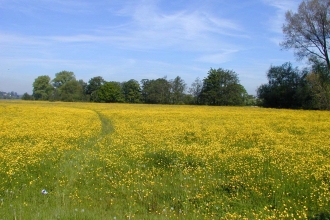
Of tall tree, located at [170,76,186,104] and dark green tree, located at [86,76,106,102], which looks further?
dark green tree, located at [86,76,106,102]

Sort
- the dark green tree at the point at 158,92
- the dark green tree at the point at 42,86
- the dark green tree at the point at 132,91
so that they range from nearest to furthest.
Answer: the dark green tree at the point at 158,92 → the dark green tree at the point at 132,91 → the dark green tree at the point at 42,86

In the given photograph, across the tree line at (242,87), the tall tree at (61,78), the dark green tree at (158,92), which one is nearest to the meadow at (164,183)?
the tree line at (242,87)

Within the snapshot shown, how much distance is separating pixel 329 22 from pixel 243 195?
127ft

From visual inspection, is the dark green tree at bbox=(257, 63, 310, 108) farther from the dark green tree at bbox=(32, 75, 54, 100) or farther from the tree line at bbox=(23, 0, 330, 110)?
the dark green tree at bbox=(32, 75, 54, 100)

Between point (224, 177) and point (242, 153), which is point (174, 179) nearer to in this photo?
point (224, 177)

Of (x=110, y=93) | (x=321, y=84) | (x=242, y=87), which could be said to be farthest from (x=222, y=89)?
(x=321, y=84)

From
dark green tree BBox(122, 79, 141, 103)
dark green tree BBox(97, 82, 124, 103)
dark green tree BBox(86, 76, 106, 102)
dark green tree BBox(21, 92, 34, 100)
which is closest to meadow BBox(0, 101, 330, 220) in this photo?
dark green tree BBox(122, 79, 141, 103)

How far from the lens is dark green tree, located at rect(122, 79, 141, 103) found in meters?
109

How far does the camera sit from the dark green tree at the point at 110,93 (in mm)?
108688

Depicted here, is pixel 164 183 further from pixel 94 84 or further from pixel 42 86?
pixel 42 86

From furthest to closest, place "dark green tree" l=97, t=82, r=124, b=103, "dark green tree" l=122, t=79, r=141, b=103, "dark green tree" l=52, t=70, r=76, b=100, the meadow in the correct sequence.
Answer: "dark green tree" l=52, t=70, r=76, b=100 < "dark green tree" l=122, t=79, r=141, b=103 < "dark green tree" l=97, t=82, r=124, b=103 < the meadow

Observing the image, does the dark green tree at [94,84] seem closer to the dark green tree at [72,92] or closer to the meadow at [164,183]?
the dark green tree at [72,92]

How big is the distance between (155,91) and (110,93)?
17.4 meters

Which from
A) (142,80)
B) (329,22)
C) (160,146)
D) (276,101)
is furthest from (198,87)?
(160,146)
